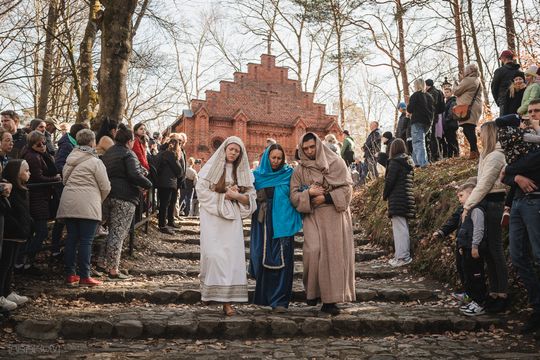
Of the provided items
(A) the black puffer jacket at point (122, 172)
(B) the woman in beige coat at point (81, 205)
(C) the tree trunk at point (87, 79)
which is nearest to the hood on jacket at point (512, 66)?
(A) the black puffer jacket at point (122, 172)

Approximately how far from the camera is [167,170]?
10117 mm

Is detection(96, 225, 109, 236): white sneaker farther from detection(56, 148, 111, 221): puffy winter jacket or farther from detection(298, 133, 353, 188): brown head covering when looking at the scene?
detection(298, 133, 353, 188): brown head covering

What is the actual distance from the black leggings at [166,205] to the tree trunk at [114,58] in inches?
71.3

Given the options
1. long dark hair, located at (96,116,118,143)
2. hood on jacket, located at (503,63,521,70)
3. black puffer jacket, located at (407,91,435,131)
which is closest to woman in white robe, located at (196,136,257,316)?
long dark hair, located at (96,116,118,143)

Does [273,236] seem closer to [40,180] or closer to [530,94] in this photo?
[40,180]

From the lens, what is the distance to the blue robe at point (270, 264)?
5.61 meters

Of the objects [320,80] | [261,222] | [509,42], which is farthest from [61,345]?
[320,80]

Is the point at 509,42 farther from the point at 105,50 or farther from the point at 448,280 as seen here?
the point at 105,50

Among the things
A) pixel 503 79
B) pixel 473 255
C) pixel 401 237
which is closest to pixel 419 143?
pixel 503 79

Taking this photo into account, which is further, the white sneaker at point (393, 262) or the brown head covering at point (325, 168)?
the white sneaker at point (393, 262)

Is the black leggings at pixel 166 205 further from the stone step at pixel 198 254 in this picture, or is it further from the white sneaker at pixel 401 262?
the white sneaker at pixel 401 262

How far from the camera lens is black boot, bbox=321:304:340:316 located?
18.0ft

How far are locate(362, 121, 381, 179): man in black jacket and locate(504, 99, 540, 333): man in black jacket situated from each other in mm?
9641

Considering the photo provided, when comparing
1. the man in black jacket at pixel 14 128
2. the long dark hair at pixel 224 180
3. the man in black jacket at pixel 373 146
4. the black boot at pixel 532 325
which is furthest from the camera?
the man in black jacket at pixel 373 146
